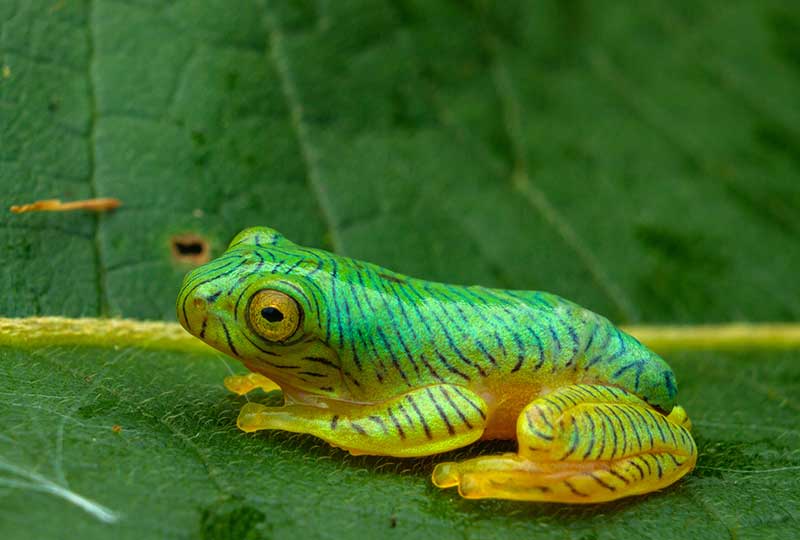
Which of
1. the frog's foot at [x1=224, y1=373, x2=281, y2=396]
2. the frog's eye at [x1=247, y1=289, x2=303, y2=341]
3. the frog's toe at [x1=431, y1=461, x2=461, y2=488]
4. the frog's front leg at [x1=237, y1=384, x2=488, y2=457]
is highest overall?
the frog's eye at [x1=247, y1=289, x2=303, y2=341]

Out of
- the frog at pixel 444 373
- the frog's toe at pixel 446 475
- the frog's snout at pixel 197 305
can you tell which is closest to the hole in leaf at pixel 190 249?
the frog at pixel 444 373

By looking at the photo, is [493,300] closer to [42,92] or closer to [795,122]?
[42,92]

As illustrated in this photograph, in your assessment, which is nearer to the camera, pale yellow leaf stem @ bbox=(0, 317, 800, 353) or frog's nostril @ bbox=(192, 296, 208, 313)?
frog's nostril @ bbox=(192, 296, 208, 313)

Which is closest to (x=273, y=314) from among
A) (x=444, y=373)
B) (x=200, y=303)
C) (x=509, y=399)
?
(x=200, y=303)

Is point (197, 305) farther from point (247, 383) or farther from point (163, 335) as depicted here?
point (163, 335)

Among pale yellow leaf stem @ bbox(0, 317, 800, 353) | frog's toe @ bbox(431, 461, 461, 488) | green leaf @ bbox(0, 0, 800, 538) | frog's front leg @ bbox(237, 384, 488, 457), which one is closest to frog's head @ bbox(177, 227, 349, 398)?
frog's front leg @ bbox(237, 384, 488, 457)

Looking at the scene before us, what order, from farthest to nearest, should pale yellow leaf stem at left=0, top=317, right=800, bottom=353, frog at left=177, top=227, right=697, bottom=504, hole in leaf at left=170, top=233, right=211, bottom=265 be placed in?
hole in leaf at left=170, top=233, right=211, bottom=265
pale yellow leaf stem at left=0, top=317, right=800, bottom=353
frog at left=177, top=227, right=697, bottom=504

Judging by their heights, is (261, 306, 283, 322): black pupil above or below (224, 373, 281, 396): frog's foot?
above

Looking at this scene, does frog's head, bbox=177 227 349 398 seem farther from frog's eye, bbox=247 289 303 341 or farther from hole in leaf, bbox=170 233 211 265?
hole in leaf, bbox=170 233 211 265
